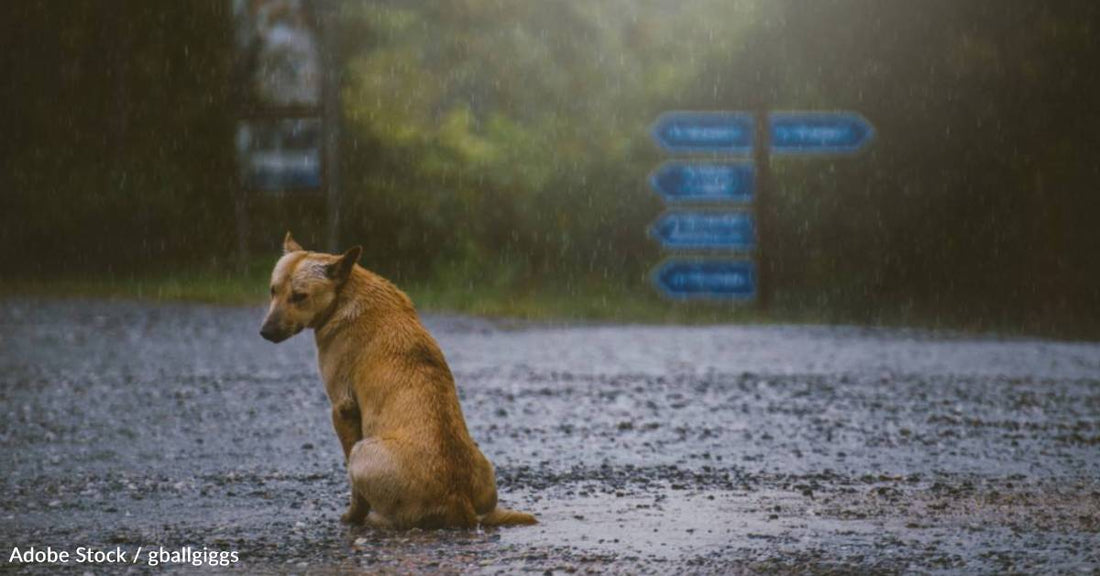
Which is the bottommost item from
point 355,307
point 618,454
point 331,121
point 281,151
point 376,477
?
point 618,454

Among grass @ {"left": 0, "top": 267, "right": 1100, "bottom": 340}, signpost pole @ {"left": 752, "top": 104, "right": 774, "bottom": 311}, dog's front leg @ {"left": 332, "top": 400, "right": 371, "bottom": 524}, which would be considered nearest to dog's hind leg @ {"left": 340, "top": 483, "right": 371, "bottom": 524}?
dog's front leg @ {"left": 332, "top": 400, "right": 371, "bottom": 524}

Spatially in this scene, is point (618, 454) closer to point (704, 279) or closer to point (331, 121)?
point (704, 279)

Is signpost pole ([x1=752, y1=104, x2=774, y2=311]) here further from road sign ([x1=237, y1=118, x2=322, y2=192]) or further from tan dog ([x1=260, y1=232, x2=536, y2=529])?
tan dog ([x1=260, y1=232, x2=536, y2=529])

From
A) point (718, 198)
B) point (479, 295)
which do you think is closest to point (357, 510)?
point (718, 198)

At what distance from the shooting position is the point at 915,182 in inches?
882

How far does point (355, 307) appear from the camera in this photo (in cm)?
714

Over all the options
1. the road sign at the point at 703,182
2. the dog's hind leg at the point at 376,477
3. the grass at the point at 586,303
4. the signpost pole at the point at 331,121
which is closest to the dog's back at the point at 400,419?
the dog's hind leg at the point at 376,477

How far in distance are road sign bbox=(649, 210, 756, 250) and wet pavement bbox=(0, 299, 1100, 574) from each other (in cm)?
471

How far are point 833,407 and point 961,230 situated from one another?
36.2 feet

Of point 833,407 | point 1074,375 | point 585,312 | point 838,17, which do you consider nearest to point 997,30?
point 838,17

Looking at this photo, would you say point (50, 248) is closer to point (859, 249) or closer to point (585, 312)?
point (585, 312)

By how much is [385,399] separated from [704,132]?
53.1 ft

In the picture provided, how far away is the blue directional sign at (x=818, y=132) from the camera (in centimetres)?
2180

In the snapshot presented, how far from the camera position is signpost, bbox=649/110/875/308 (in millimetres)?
22547
